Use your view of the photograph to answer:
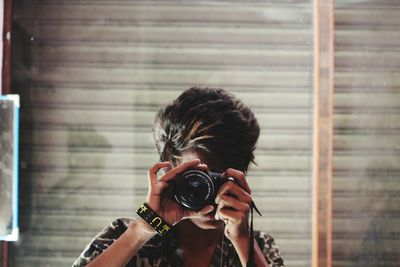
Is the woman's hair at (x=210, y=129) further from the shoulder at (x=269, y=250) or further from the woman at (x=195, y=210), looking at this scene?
the shoulder at (x=269, y=250)

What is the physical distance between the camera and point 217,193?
71 centimetres

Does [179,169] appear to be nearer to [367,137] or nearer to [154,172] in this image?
[154,172]

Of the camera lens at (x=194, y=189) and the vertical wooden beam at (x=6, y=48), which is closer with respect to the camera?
the camera lens at (x=194, y=189)

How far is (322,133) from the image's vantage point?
119cm

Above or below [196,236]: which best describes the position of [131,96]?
above

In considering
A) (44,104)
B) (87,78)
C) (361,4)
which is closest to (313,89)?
(361,4)

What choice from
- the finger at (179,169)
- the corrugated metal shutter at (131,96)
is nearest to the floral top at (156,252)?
the finger at (179,169)

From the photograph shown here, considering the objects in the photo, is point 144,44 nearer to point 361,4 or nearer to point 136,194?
point 136,194

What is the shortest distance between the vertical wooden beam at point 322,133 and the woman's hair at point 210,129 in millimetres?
489

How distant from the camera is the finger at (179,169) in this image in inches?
27.0

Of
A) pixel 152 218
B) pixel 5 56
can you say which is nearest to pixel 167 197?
pixel 152 218

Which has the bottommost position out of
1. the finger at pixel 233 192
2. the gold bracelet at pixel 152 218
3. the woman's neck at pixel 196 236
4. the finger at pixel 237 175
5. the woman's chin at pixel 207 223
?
the woman's neck at pixel 196 236

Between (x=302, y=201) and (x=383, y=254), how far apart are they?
0.86 feet

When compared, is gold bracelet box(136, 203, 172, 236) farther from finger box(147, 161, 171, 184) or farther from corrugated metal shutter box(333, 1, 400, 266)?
corrugated metal shutter box(333, 1, 400, 266)
